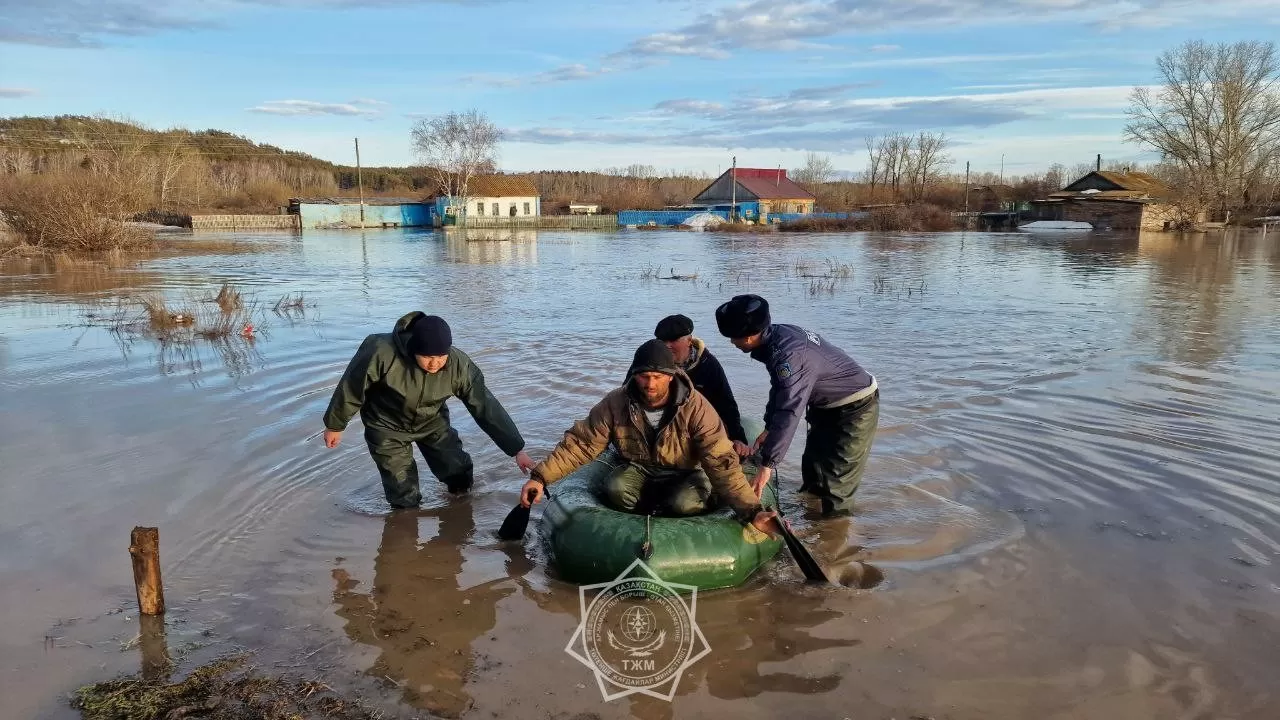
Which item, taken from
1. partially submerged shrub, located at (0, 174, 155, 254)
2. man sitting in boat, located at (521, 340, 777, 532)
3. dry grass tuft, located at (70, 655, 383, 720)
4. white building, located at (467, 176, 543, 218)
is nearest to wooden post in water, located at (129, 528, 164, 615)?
dry grass tuft, located at (70, 655, 383, 720)

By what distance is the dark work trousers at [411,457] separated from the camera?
197 inches

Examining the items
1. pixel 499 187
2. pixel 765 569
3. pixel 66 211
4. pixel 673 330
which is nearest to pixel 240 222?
pixel 499 187

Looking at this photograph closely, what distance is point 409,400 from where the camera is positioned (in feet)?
15.7

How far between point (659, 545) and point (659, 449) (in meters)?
0.51

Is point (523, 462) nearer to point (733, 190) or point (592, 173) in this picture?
point (733, 190)

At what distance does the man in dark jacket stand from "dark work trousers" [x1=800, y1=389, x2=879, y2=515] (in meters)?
0.50

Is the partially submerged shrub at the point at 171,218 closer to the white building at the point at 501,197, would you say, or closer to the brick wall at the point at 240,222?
the brick wall at the point at 240,222

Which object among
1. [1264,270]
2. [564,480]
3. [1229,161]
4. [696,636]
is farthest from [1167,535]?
[1229,161]

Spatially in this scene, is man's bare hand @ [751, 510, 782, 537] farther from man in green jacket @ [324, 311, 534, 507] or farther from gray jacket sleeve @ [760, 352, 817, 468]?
man in green jacket @ [324, 311, 534, 507]

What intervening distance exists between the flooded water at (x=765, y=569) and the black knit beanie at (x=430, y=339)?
121 centimetres

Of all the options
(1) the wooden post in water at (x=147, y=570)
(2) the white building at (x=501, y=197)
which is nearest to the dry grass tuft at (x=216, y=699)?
(1) the wooden post in water at (x=147, y=570)

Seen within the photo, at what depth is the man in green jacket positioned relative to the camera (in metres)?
4.53

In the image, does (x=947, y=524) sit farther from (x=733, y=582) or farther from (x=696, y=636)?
(x=696, y=636)

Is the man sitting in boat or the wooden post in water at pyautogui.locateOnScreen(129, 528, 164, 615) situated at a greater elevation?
the man sitting in boat
